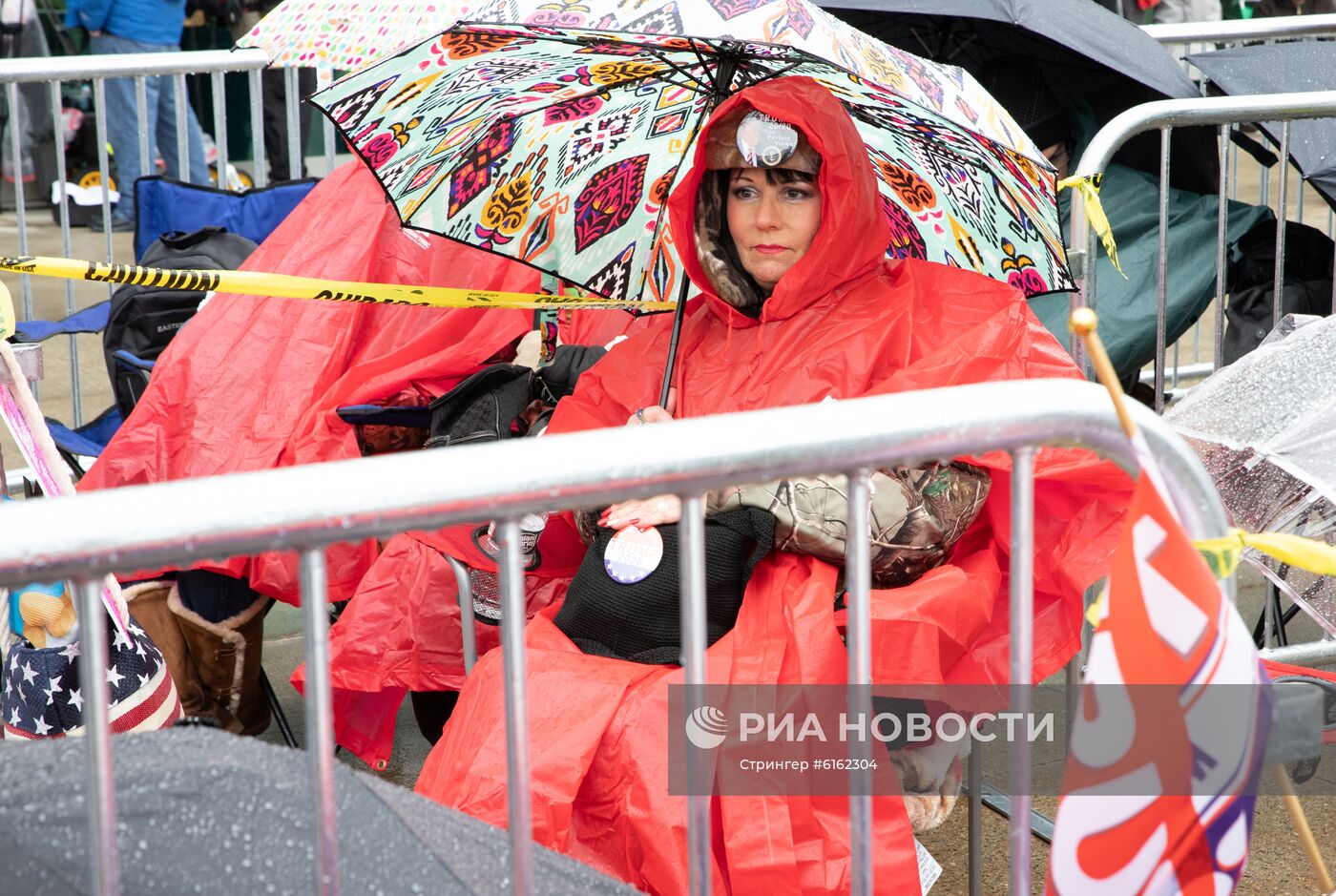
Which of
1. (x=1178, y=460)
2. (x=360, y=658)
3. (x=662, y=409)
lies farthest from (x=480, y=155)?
(x=1178, y=460)

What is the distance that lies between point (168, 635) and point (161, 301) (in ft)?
3.05

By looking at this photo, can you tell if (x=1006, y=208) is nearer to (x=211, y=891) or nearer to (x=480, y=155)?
(x=480, y=155)

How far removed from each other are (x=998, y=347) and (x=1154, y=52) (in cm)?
190

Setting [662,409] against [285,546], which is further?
[662,409]

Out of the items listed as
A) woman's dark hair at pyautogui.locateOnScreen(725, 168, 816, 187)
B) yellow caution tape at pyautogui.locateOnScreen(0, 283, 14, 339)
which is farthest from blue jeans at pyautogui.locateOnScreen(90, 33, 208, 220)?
woman's dark hair at pyautogui.locateOnScreen(725, 168, 816, 187)

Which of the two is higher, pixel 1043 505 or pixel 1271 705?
pixel 1271 705

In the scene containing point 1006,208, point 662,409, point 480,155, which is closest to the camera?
point 662,409

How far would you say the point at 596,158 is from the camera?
3377 millimetres

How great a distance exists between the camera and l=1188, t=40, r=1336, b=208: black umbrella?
12.4ft

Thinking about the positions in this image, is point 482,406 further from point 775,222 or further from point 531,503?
point 531,503

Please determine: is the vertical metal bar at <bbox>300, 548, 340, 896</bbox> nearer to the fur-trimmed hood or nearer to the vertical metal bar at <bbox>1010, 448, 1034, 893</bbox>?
the vertical metal bar at <bbox>1010, 448, 1034, 893</bbox>

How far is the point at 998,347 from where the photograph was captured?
8.85 ft

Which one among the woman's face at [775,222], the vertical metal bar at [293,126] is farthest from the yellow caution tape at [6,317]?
the vertical metal bar at [293,126]

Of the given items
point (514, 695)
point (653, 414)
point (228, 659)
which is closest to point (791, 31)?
point (653, 414)
